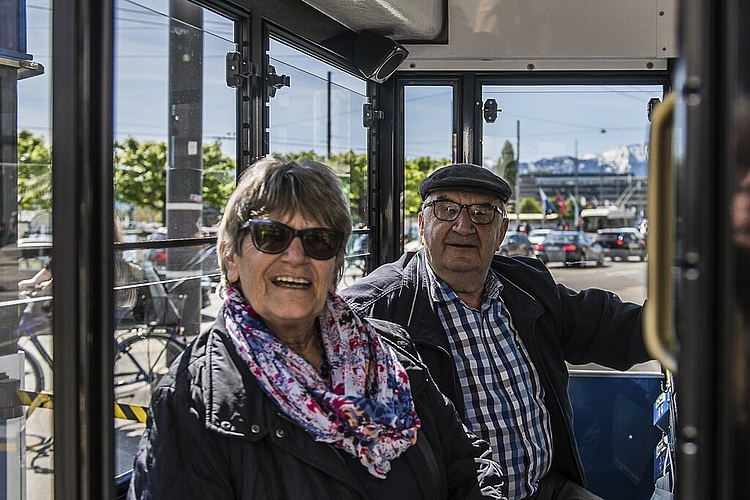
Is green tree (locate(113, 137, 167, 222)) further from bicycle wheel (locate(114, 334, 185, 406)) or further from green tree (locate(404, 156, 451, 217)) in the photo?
green tree (locate(404, 156, 451, 217))

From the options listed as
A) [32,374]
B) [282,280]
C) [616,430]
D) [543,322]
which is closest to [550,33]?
[543,322]

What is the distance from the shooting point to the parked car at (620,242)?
13.5 feet

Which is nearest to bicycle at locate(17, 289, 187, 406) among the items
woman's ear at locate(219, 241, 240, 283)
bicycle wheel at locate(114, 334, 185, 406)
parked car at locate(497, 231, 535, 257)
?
bicycle wheel at locate(114, 334, 185, 406)

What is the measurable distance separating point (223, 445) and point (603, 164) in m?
2.63

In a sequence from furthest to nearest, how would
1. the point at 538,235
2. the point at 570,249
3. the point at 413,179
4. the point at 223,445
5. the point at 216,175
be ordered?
the point at 538,235 → the point at 570,249 → the point at 413,179 → the point at 216,175 → the point at 223,445

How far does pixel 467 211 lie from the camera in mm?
2924

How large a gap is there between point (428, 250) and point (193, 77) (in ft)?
3.27

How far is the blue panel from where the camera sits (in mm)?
3588

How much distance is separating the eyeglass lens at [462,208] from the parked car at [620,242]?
4.43 feet

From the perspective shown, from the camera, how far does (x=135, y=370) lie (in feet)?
8.32

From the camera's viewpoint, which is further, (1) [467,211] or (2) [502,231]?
(2) [502,231]

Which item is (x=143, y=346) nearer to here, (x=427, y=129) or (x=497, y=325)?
(x=497, y=325)

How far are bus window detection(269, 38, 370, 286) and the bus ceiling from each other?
0.93ft

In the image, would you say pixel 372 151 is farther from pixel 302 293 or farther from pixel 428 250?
pixel 302 293
